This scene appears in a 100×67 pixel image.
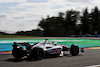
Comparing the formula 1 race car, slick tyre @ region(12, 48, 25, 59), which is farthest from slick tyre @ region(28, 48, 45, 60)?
slick tyre @ region(12, 48, 25, 59)

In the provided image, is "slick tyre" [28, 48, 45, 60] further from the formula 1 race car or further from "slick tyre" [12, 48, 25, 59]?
"slick tyre" [12, 48, 25, 59]

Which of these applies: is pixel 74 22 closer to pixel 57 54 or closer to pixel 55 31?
pixel 55 31

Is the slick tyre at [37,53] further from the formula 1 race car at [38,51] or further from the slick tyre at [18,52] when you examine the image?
the slick tyre at [18,52]

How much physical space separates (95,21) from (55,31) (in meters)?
28.0

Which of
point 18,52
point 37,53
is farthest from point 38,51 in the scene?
point 18,52

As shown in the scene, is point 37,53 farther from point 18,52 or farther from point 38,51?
point 18,52

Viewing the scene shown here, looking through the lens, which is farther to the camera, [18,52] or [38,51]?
[18,52]

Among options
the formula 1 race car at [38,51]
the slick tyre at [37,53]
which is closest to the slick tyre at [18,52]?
the formula 1 race car at [38,51]

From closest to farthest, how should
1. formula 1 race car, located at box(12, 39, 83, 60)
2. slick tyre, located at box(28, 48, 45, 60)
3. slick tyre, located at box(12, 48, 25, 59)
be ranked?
slick tyre, located at box(28, 48, 45, 60) < formula 1 race car, located at box(12, 39, 83, 60) < slick tyre, located at box(12, 48, 25, 59)

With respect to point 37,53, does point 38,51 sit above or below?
above

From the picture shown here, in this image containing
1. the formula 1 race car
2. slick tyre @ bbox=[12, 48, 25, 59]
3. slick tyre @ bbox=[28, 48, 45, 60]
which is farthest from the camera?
slick tyre @ bbox=[12, 48, 25, 59]

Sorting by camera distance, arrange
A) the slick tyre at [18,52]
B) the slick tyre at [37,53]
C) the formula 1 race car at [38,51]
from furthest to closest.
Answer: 1. the slick tyre at [18,52]
2. the formula 1 race car at [38,51]
3. the slick tyre at [37,53]

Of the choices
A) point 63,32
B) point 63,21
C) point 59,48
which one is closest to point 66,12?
point 63,21

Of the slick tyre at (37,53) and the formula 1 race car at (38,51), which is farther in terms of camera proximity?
the formula 1 race car at (38,51)
